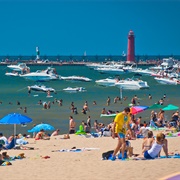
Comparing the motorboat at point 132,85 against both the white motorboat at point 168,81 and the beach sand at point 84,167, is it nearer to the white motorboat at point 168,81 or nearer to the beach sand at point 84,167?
the white motorboat at point 168,81

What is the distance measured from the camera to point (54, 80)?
84.1 meters

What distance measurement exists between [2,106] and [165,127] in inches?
854

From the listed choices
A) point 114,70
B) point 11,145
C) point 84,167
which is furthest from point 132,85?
point 84,167

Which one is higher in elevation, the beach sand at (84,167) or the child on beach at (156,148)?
the child on beach at (156,148)

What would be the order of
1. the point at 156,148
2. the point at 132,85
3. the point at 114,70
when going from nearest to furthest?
the point at 156,148
the point at 132,85
the point at 114,70

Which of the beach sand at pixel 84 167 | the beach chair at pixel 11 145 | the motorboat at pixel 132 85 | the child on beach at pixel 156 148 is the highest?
the motorboat at pixel 132 85

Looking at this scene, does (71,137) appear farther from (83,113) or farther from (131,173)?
(83,113)

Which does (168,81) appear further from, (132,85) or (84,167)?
(84,167)

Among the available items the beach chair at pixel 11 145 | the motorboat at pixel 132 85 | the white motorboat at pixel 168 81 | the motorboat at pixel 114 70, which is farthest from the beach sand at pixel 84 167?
the motorboat at pixel 114 70

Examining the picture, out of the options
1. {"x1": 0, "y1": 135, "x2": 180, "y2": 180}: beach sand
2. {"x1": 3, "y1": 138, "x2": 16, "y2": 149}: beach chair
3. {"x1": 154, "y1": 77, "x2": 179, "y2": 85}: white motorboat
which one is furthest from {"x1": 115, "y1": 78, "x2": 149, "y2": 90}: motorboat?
{"x1": 0, "y1": 135, "x2": 180, "y2": 180}: beach sand

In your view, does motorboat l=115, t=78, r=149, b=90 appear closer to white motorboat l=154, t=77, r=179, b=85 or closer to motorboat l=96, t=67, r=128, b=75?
white motorboat l=154, t=77, r=179, b=85

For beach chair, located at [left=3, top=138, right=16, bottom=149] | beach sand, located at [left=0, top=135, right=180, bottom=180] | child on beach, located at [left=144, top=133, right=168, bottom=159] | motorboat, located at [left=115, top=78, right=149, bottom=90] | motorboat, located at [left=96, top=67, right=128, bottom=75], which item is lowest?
beach chair, located at [left=3, top=138, right=16, bottom=149]

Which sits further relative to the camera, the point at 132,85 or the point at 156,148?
the point at 132,85
